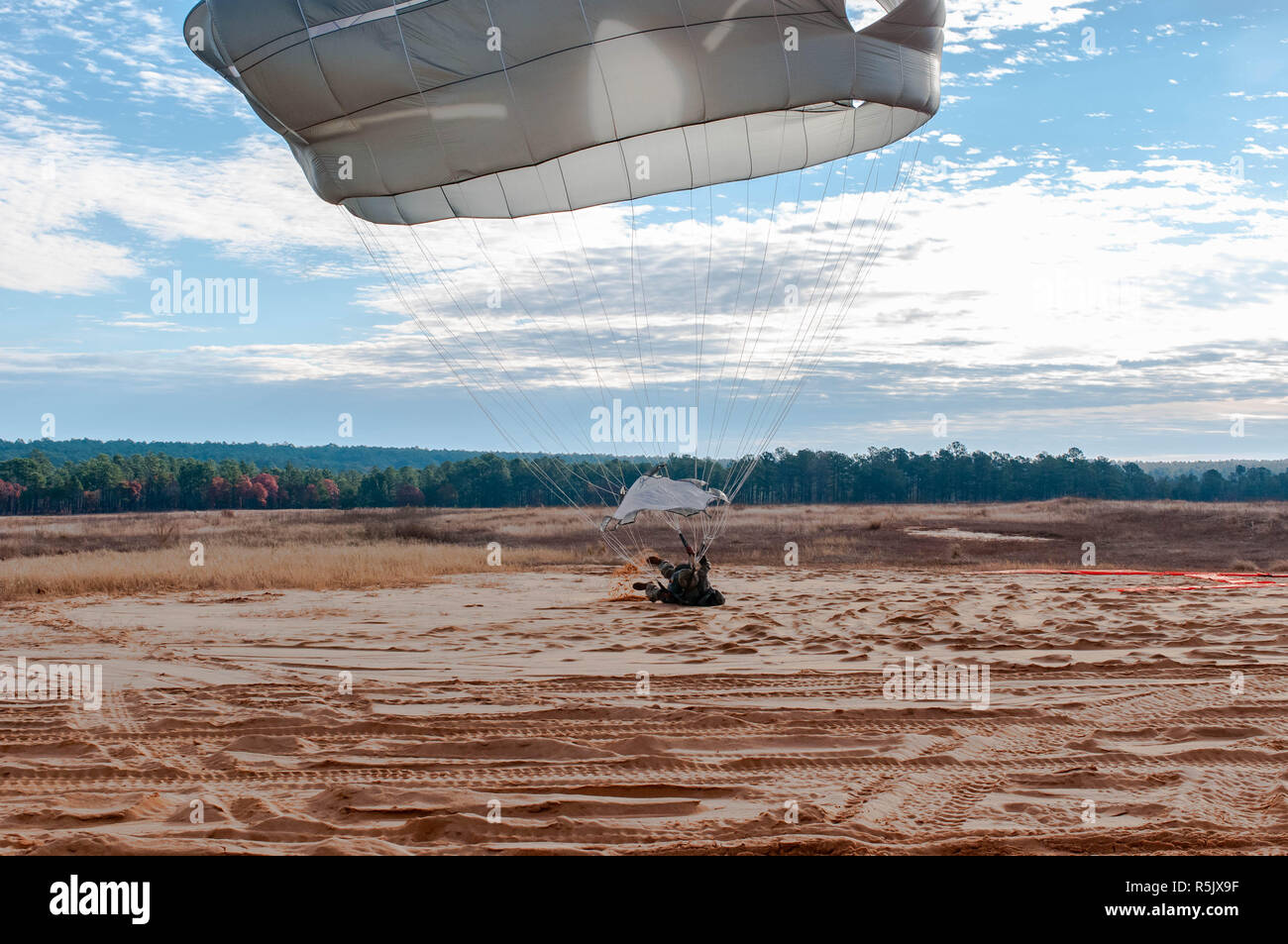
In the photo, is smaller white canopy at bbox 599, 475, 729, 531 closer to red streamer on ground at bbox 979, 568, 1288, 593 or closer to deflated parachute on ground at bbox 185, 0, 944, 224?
deflated parachute on ground at bbox 185, 0, 944, 224

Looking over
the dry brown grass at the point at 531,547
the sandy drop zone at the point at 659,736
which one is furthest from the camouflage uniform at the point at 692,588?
the dry brown grass at the point at 531,547

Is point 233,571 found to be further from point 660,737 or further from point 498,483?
point 498,483

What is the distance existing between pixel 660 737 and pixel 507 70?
6.90 m

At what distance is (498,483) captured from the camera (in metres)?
75.9

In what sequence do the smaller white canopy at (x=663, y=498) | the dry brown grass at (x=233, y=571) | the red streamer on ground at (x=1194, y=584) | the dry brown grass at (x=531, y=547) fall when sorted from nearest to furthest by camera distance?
the smaller white canopy at (x=663, y=498) → the red streamer on ground at (x=1194, y=584) → the dry brown grass at (x=233, y=571) → the dry brown grass at (x=531, y=547)

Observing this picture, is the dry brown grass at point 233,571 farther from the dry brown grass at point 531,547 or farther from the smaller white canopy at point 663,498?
the smaller white canopy at point 663,498

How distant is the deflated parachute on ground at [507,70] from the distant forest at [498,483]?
61301 millimetres

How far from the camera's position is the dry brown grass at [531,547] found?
17688mm

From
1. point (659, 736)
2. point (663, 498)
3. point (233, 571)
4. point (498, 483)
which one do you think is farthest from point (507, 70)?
point (498, 483)

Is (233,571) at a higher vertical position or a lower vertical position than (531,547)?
higher

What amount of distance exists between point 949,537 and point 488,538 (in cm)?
1645

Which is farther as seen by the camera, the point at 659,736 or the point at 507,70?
the point at 507,70

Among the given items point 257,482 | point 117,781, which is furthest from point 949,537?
point 257,482

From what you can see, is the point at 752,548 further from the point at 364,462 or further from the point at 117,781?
the point at 364,462
